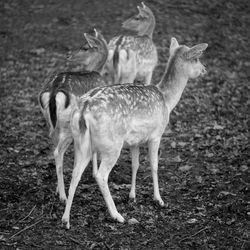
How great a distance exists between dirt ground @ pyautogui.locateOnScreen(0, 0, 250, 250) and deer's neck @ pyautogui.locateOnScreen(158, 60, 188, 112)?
48.0 inches

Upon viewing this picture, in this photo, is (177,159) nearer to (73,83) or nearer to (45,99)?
(73,83)

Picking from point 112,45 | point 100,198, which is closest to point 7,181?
point 100,198

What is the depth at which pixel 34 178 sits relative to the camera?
773 centimetres

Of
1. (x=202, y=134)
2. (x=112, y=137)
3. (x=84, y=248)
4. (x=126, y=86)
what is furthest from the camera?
(x=202, y=134)

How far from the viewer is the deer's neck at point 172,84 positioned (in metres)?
7.48

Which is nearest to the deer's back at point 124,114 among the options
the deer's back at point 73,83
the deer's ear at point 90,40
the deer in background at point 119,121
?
the deer in background at point 119,121

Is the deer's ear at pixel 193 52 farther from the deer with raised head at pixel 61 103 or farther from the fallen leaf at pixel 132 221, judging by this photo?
the fallen leaf at pixel 132 221

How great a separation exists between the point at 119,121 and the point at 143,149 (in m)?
3.12

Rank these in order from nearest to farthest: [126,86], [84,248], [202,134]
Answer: [84,248], [126,86], [202,134]

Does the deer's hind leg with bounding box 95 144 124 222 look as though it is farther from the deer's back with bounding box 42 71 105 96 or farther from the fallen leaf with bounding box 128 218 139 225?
the deer's back with bounding box 42 71 105 96

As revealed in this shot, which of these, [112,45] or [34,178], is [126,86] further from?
[112,45]

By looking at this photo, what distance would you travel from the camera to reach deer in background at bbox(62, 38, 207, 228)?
6.03 metres

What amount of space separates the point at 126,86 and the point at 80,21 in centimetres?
921

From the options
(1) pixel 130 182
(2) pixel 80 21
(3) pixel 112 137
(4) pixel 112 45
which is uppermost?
(3) pixel 112 137
